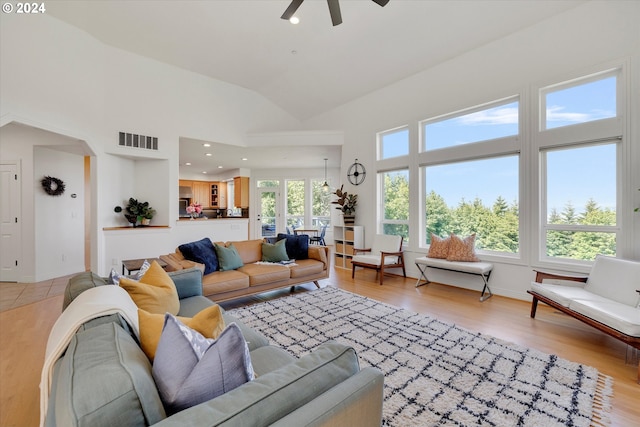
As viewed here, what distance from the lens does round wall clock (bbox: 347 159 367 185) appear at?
5855 mm

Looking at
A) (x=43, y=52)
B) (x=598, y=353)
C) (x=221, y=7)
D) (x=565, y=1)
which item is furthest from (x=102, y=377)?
(x=565, y=1)

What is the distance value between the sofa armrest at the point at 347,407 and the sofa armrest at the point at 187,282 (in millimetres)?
2074

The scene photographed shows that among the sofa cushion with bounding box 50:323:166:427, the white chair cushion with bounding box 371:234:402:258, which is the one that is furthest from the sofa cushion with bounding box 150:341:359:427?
the white chair cushion with bounding box 371:234:402:258

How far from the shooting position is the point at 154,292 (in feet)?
6.10

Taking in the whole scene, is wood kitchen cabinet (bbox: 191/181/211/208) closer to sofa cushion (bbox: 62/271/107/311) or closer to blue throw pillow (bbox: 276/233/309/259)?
blue throw pillow (bbox: 276/233/309/259)

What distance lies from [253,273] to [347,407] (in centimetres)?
292

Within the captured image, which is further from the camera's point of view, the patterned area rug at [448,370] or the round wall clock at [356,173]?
the round wall clock at [356,173]

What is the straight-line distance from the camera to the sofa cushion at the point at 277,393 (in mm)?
685

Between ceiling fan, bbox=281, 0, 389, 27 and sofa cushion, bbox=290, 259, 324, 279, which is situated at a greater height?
ceiling fan, bbox=281, 0, 389, 27

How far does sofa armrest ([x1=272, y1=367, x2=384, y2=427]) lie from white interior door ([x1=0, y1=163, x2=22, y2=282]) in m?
6.39

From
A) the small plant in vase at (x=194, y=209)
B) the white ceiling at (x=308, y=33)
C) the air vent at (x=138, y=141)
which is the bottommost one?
the small plant in vase at (x=194, y=209)

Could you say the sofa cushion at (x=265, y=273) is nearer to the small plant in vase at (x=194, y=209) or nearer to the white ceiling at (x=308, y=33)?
the small plant in vase at (x=194, y=209)

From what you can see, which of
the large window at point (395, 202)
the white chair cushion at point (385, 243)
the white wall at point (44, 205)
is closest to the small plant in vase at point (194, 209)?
the white wall at point (44, 205)

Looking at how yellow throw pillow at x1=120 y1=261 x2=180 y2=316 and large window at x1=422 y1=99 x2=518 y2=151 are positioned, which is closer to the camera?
yellow throw pillow at x1=120 y1=261 x2=180 y2=316
